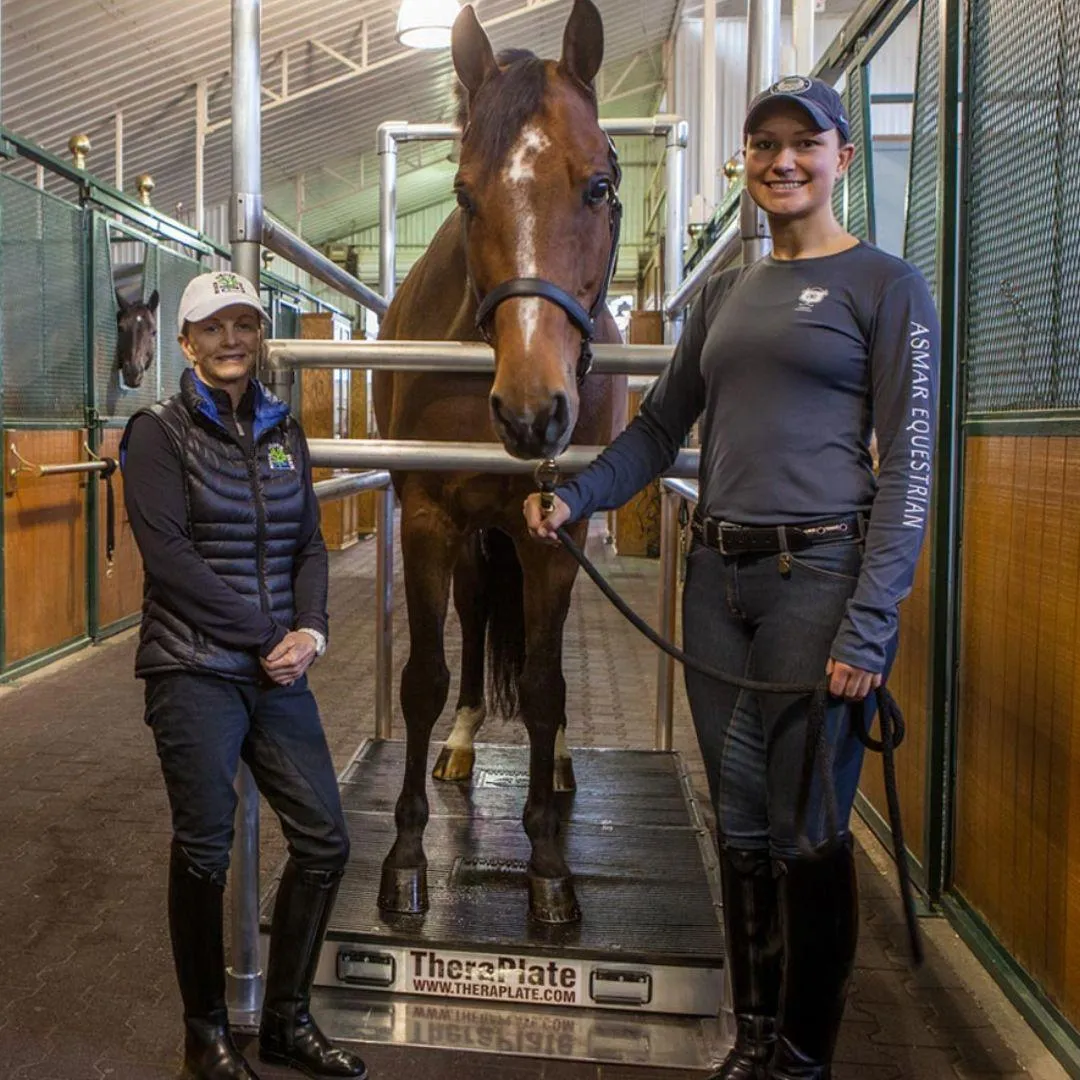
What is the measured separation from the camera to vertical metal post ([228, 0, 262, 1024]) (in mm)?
1807

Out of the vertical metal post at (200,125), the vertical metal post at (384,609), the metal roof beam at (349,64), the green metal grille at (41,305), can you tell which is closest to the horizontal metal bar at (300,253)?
the vertical metal post at (384,609)

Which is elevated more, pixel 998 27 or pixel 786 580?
pixel 998 27

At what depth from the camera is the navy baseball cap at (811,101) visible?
4.38 feet

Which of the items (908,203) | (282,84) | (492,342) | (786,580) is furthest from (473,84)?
(282,84)

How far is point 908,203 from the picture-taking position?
296 cm

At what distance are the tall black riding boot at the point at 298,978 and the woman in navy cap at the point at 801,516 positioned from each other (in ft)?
2.43

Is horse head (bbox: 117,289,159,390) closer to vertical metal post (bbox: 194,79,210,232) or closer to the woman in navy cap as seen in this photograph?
vertical metal post (bbox: 194,79,210,232)

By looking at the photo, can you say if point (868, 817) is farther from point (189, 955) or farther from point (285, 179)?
point (285, 179)

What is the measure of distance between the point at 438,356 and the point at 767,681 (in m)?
0.80

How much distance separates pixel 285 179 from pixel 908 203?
11.2m

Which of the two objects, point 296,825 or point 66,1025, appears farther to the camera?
point 66,1025

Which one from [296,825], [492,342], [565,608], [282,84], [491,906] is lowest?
[491,906]

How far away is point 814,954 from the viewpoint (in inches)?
58.1

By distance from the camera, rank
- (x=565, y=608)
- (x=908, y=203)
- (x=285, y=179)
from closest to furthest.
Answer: (x=565, y=608) → (x=908, y=203) → (x=285, y=179)
